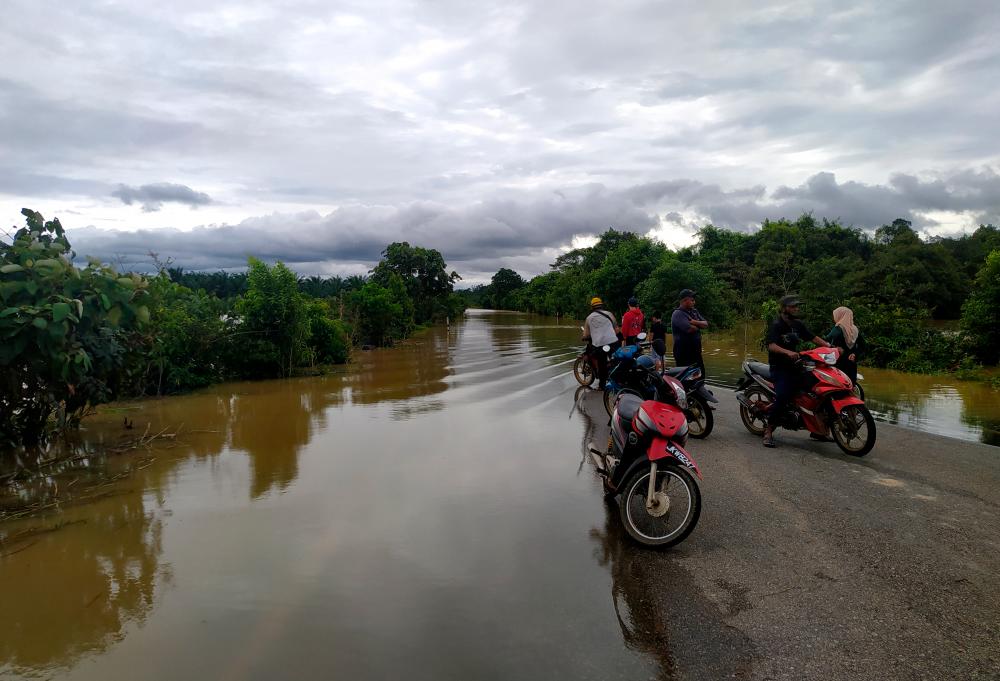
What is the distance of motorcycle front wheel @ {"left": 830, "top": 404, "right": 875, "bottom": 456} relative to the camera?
250 inches

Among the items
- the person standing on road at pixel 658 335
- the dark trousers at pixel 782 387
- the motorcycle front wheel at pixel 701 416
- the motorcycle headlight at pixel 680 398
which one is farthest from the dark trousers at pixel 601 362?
the motorcycle headlight at pixel 680 398

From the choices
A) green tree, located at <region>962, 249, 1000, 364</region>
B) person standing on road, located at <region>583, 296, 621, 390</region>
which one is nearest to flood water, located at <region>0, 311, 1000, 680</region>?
person standing on road, located at <region>583, 296, 621, 390</region>

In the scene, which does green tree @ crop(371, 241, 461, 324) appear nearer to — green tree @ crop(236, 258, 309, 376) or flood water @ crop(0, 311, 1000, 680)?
green tree @ crop(236, 258, 309, 376)

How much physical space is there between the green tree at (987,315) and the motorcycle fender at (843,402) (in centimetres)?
1147

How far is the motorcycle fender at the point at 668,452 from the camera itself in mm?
4234

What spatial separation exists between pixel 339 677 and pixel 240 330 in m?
12.5

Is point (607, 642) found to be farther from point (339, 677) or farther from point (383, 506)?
point (383, 506)

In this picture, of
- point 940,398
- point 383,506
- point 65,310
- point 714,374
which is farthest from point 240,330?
point 940,398

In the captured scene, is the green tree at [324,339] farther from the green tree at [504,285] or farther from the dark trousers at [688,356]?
the green tree at [504,285]

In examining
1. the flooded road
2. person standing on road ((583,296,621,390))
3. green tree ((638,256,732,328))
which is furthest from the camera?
green tree ((638,256,732,328))

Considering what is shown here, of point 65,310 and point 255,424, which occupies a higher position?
point 65,310

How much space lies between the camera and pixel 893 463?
6180 mm

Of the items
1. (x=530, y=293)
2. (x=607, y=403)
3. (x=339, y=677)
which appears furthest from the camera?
(x=530, y=293)

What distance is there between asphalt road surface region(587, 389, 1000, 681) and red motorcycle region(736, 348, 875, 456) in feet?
1.51
